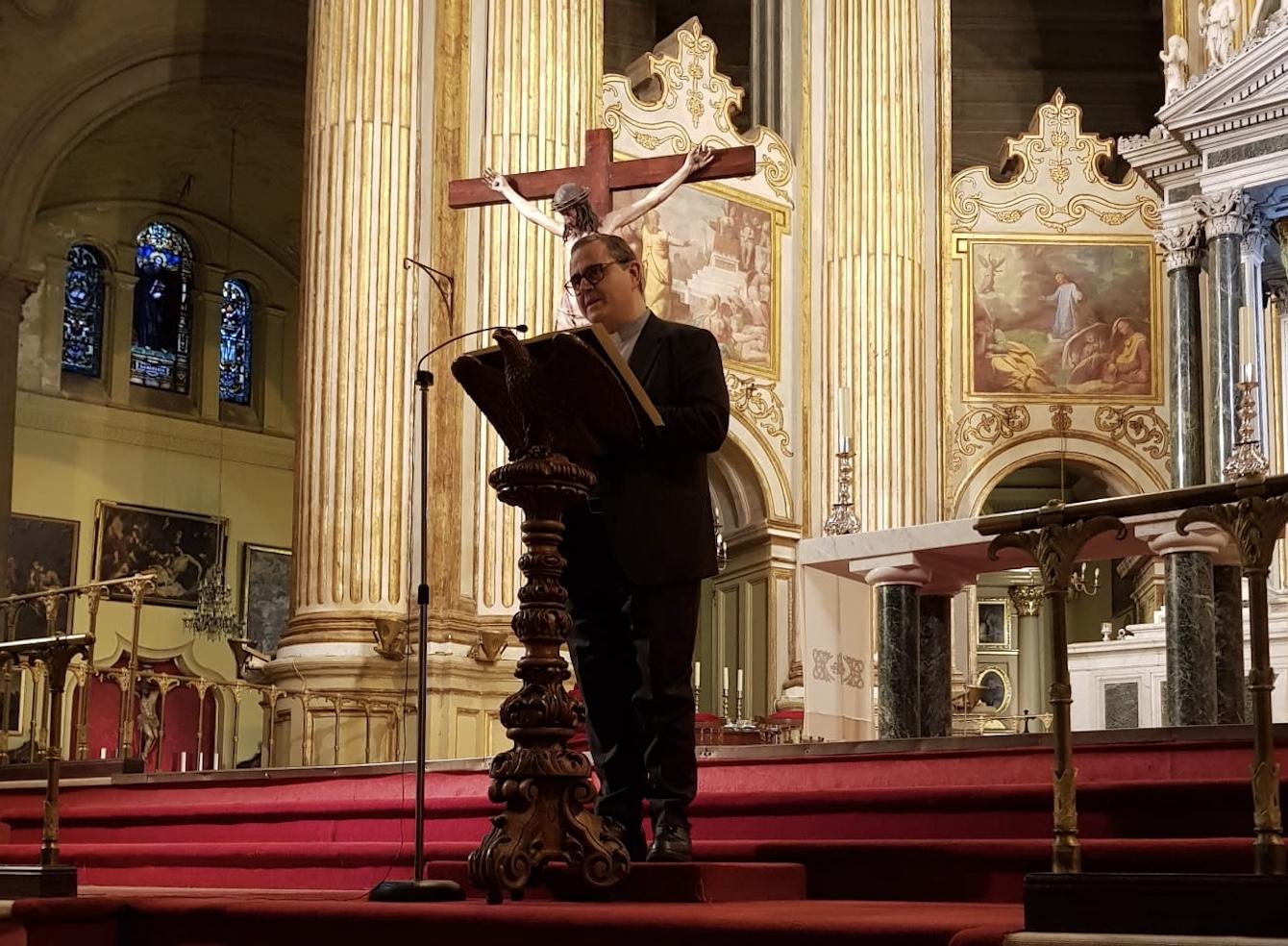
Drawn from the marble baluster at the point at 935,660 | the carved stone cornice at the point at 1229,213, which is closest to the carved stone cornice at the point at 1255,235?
the carved stone cornice at the point at 1229,213

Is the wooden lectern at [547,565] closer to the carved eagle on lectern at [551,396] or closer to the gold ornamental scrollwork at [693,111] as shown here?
the carved eagle on lectern at [551,396]

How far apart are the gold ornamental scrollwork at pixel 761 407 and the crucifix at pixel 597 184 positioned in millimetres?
4159

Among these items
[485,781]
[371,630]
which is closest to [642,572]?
[485,781]

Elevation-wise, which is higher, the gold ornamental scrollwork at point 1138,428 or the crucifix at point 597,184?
the crucifix at point 597,184

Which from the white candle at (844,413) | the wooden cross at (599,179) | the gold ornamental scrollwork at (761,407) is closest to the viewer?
the wooden cross at (599,179)

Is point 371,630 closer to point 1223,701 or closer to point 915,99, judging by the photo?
point 1223,701

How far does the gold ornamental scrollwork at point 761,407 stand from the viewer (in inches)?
600

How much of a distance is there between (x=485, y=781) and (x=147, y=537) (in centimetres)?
1501

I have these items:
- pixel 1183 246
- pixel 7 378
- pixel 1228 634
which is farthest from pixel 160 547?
pixel 1228 634

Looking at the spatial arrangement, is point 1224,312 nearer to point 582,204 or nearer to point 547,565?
point 582,204

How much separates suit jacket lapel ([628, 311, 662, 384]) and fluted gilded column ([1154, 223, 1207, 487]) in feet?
29.1

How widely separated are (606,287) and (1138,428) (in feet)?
41.6

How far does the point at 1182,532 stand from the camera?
11.5 ft

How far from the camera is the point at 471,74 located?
1303cm
